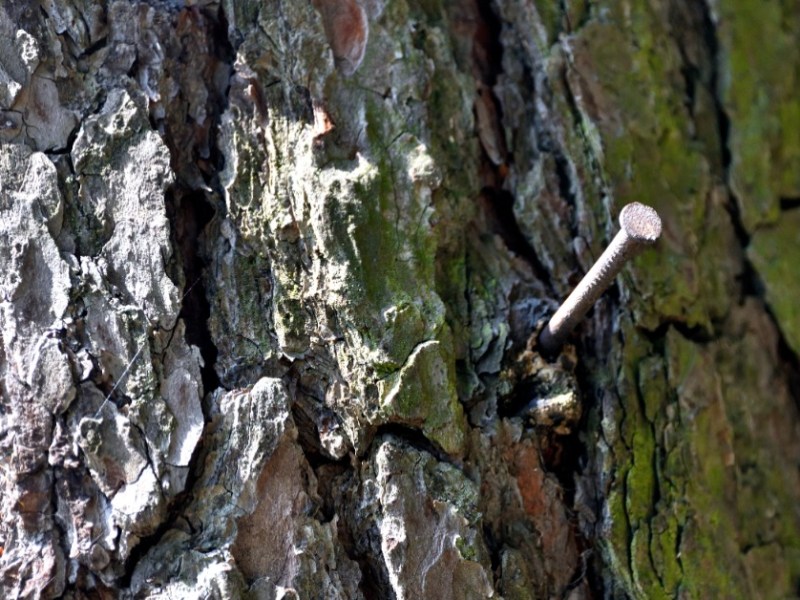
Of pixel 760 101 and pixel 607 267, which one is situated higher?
pixel 760 101

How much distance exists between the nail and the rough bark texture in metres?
0.07

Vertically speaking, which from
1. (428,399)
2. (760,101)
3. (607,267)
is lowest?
(428,399)

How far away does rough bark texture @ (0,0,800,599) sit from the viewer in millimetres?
1438

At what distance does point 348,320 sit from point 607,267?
0.50 m

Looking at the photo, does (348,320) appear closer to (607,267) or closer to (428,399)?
(428,399)

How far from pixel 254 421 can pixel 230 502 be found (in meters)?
0.15

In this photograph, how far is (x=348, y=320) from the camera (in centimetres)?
150

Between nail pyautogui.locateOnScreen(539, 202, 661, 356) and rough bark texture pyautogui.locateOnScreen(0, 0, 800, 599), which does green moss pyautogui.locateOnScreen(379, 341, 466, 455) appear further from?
nail pyautogui.locateOnScreen(539, 202, 661, 356)

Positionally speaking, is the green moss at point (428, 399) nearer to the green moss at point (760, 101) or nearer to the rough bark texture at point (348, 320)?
the rough bark texture at point (348, 320)

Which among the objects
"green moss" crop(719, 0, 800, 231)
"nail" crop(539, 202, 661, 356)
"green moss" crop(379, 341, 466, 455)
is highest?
"green moss" crop(719, 0, 800, 231)

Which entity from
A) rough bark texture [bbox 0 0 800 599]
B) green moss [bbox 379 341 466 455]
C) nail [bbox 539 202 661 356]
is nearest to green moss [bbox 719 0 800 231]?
rough bark texture [bbox 0 0 800 599]

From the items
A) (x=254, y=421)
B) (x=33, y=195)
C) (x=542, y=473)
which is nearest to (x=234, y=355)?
(x=254, y=421)

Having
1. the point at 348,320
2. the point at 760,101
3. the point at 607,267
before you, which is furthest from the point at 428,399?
the point at 760,101

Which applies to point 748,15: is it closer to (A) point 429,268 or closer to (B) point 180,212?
(A) point 429,268
